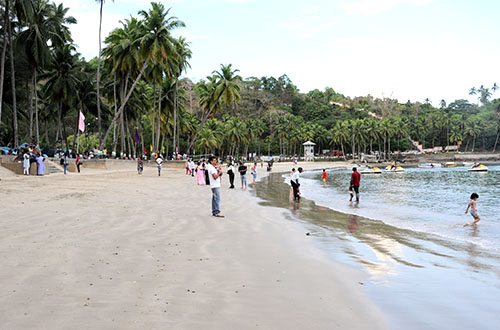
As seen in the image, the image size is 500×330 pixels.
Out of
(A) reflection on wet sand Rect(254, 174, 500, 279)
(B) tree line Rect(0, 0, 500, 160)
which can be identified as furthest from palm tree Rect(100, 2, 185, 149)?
(A) reflection on wet sand Rect(254, 174, 500, 279)

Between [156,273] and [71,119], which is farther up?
[71,119]

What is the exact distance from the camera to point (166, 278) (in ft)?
17.6

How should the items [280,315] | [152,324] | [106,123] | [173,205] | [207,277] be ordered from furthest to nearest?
[106,123]
[173,205]
[207,277]
[280,315]
[152,324]

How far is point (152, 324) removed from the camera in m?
3.88

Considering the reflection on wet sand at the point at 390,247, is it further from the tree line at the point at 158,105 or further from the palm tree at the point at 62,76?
the palm tree at the point at 62,76

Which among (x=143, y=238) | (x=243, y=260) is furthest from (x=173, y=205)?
(x=243, y=260)

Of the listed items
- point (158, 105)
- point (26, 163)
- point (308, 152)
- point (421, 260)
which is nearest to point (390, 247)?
point (421, 260)

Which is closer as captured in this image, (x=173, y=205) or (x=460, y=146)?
(x=173, y=205)

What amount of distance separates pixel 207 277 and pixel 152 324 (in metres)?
1.67

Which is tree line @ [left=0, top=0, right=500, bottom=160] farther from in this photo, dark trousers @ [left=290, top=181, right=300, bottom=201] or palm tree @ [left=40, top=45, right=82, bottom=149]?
dark trousers @ [left=290, top=181, right=300, bottom=201]

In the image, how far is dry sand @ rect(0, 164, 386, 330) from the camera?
4.08m

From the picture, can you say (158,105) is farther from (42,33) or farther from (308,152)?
(308,152)

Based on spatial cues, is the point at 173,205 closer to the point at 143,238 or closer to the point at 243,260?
the point at 143,238

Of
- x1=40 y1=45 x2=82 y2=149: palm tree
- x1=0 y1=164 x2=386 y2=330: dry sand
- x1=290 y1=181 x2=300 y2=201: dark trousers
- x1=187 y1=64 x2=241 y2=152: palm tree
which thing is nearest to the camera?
x1=0 y1=164 x2=386 y2=330: dry sand
